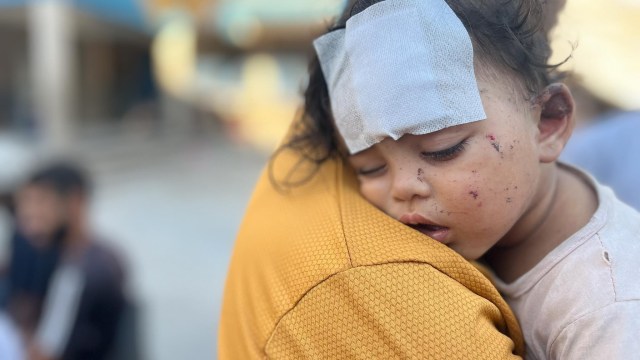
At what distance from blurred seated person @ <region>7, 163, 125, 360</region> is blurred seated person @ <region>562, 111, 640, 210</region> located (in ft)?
6.79

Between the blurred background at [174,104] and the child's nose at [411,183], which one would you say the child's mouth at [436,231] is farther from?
the blurred background at [174,104]

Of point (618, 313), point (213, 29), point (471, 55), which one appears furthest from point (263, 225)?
point (213, 29)

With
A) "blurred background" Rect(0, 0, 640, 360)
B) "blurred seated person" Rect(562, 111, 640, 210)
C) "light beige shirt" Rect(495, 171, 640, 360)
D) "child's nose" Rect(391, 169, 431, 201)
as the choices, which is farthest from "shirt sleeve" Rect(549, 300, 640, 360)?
"blurred seated person" Rect(562, 111, 640, 210)

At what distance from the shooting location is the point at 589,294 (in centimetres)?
86

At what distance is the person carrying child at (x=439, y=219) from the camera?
839 millimetres

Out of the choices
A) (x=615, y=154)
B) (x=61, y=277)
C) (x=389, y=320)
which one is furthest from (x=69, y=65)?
(x=389, y=320)

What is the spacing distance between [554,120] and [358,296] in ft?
1.56

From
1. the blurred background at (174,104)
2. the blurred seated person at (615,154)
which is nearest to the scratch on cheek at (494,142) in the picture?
the blurred background at (174,104)

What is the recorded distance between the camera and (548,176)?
1.07 m

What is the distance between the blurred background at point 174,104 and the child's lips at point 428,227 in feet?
1.43

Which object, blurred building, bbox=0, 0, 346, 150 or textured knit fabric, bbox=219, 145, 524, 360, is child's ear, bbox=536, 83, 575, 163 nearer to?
textured knit fabric, bbox=219, 145, 524, 360

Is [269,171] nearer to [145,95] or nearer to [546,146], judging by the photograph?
[546,146]

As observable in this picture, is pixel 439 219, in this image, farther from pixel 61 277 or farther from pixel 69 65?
pixel 69 65

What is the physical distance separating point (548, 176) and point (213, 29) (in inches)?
481
